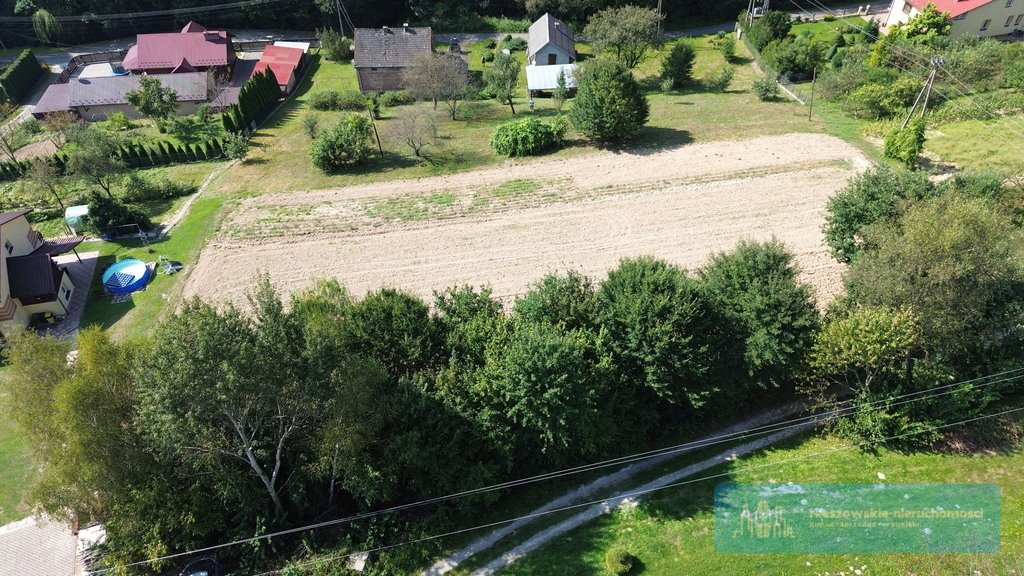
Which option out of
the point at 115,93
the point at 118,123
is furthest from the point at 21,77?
the point at 118,123

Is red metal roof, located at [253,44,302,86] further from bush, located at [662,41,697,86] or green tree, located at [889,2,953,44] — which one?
green tree, located at [889,2,953,44]

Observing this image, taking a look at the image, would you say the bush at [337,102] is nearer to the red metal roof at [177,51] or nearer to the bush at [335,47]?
the bush at [335,47]

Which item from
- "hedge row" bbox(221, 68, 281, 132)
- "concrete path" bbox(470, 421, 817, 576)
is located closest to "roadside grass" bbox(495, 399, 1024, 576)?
"concrete path" bbox(470, 421, 817, 576)

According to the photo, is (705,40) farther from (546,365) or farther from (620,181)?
(546,365)

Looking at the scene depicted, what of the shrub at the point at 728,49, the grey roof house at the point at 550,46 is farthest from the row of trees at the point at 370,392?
the shrub at the point at 728,49

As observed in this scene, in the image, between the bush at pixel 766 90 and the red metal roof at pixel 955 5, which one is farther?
the red metal roof at pixel 955 5

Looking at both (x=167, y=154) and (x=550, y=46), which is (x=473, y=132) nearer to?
(x=550, y=46)

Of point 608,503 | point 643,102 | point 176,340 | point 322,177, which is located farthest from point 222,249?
point 643,102
